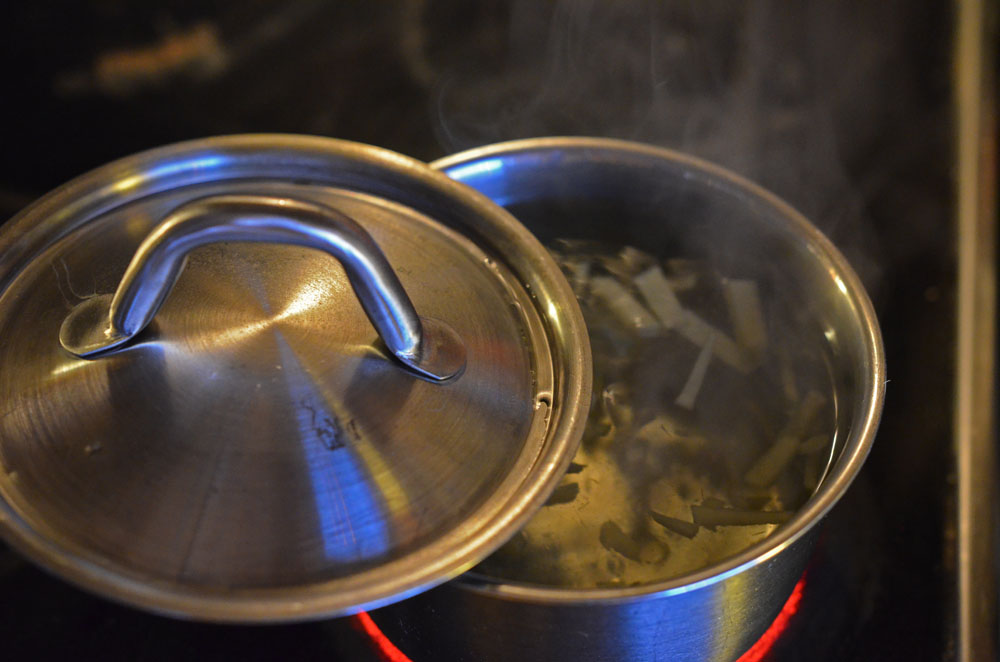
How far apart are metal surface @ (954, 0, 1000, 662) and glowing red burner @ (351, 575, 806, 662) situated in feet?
0.64

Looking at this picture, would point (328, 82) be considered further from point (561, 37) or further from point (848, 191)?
point (848, 191)

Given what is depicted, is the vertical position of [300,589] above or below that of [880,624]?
above

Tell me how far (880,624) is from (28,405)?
36.4 inches

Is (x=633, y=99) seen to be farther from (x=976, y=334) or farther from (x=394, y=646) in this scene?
(x=394, y=646)

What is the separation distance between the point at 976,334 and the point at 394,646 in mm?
978

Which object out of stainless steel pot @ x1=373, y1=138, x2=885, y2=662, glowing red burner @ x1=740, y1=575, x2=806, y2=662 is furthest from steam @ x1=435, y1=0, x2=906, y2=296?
glowing red burner @ x1=740, y1=575, x2=806, y2=662

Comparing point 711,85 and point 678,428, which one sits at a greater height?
point 711,85

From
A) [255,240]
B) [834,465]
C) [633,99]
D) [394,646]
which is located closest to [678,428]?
[834,465]

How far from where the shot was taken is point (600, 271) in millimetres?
1113

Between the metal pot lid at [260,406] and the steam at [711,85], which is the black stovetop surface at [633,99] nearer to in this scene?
the steam at [711,85]

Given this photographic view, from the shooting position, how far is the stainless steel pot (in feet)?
2.20

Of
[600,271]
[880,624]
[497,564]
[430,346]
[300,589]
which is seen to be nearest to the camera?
[300,589]

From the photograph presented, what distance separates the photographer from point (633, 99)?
58.0 inches

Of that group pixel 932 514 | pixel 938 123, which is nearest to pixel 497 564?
pixel 932 514
